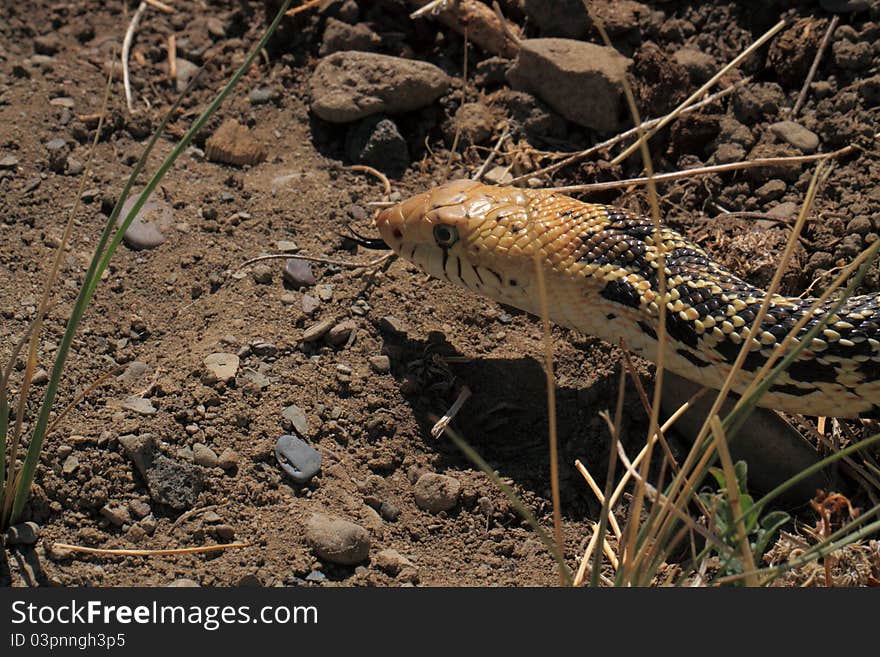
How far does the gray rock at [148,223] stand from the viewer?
4.91 meters

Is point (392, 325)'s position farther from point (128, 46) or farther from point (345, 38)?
point (128, 46)

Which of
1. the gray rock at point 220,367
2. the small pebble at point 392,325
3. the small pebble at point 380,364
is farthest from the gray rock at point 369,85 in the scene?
the gray rock at point 220,367

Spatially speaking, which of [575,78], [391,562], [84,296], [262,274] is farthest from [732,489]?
[575,78]

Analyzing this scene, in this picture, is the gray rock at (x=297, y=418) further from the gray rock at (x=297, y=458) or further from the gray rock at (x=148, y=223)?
the gray rock at (x=148, y=223)

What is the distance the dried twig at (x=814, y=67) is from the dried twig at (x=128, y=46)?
367 centimetres

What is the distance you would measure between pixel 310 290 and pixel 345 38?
1.85m

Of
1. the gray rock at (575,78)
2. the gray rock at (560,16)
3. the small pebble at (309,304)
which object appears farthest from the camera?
the gray rock at (560,16)

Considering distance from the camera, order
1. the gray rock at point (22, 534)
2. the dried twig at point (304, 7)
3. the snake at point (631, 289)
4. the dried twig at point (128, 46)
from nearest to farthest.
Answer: the gray rock at point (22, 534)
the snake at point (631, 289)
the dried twig at point (128, 46)
the dried twig at point (304, 7)

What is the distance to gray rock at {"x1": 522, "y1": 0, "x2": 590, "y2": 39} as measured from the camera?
5.80m

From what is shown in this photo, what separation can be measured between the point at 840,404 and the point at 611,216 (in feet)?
4.12

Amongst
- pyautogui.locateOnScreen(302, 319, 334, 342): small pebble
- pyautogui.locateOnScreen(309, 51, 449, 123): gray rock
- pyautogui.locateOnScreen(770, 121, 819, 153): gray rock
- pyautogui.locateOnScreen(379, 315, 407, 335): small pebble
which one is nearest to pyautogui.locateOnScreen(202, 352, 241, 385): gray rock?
pyautogui.locateOnScreen(302, 319, 334, 342): small pebble

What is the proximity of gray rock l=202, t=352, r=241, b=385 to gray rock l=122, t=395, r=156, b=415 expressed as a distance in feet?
0.86

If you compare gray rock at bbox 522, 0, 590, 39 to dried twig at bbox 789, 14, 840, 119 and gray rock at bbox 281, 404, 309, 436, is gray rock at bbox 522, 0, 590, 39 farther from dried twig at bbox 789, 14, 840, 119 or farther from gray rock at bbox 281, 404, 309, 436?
gray rock at bbox 281, 404, 309, 436

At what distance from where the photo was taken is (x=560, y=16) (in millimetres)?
5832
